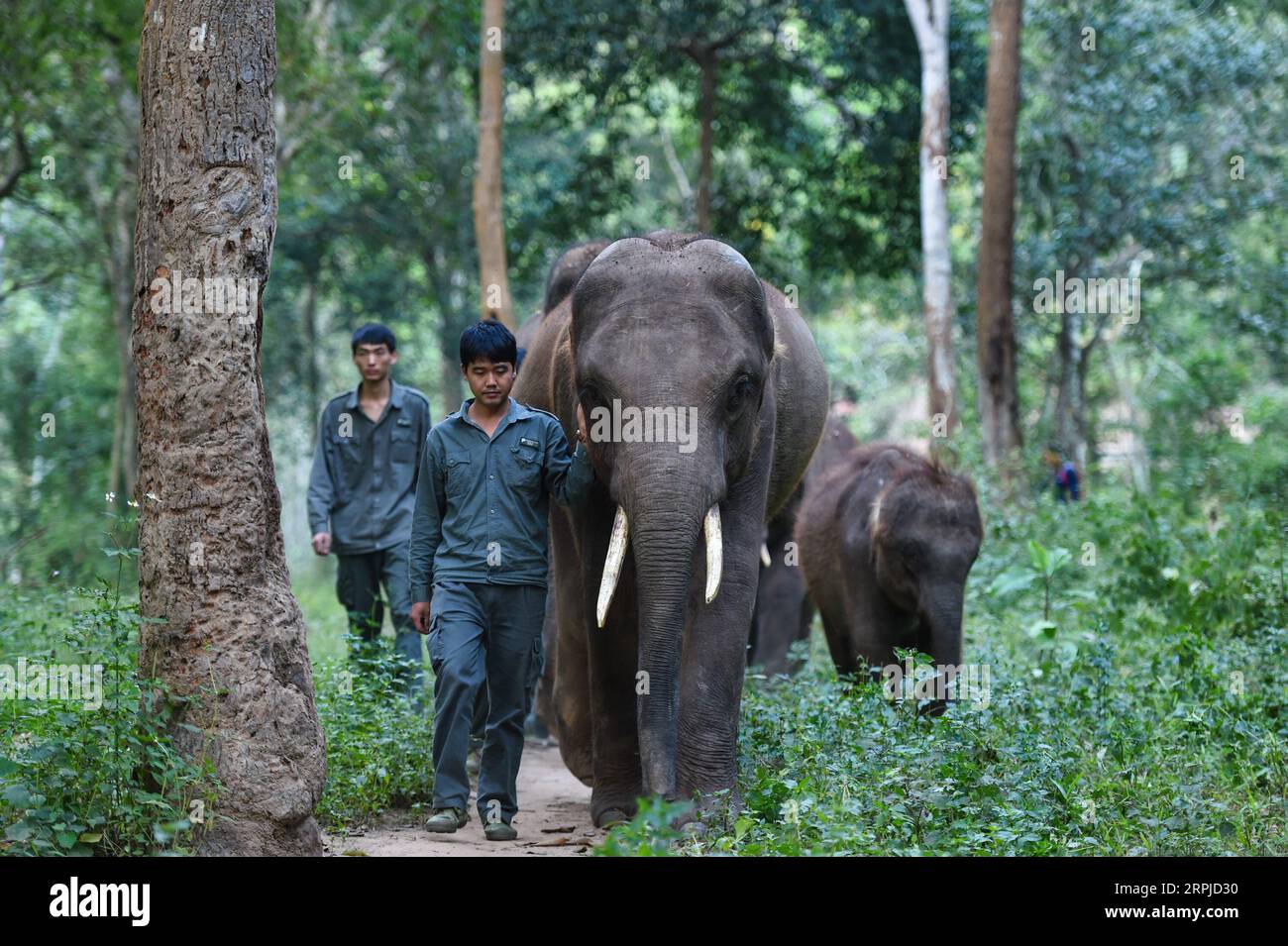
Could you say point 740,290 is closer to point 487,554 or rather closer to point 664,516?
point 664,516

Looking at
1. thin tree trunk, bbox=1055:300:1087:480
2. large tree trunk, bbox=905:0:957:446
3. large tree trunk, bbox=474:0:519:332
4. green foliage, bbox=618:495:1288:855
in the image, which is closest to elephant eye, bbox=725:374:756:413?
green foliage, bbox=618:495:1288:855

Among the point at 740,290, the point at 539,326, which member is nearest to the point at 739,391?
the point at 740,290

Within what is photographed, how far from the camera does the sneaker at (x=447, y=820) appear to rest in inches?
253

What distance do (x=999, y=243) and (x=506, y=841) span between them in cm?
1307

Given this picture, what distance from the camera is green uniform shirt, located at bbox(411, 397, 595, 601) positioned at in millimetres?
6555

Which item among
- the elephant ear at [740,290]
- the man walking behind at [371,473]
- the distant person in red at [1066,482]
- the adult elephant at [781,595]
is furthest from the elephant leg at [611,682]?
the distant person in red at [1066,482]

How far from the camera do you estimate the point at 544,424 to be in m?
6.76

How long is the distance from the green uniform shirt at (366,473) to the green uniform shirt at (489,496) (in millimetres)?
2572

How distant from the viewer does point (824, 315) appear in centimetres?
3778

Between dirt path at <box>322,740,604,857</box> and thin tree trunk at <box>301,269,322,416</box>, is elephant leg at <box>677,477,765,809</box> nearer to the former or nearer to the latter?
dirt path at <box>322,740,604,857</box>

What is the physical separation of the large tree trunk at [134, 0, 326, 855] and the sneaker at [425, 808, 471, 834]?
0.68m

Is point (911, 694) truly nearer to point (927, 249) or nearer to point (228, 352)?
point (228, 352)

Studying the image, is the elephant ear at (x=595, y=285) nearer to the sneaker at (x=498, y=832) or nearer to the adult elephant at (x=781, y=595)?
the sneaker at (x=498, y=832)

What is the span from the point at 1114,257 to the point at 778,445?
62.2 feet
